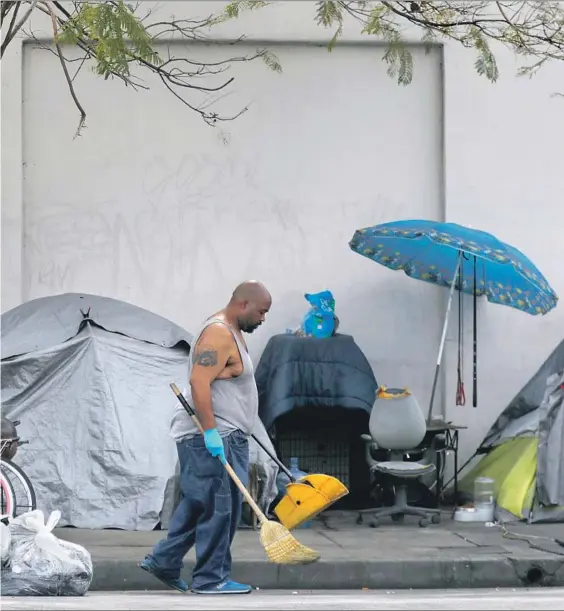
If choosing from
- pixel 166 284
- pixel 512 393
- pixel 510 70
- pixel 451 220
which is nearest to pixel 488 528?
pixel 512 393

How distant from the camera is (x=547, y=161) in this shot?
37.4 ft

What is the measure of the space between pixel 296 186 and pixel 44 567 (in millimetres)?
5448

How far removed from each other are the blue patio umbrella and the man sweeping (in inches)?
128

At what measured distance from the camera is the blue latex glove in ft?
21.8

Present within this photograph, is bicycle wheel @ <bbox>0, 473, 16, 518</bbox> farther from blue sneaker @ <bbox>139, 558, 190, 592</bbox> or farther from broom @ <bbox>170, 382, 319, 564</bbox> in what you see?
broom @ <bbox>170, 382, 319, 564</bbox>

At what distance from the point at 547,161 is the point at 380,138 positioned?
1.64 meters

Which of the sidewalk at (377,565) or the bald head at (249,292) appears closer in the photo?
the bald head at (249,292)

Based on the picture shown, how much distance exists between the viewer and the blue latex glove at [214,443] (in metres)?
6.64

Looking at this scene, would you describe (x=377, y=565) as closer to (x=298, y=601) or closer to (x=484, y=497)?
(x=298, y=601)

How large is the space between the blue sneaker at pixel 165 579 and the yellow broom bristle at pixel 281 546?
1.85 ft

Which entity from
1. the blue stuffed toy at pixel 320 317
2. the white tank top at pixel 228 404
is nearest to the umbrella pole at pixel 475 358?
the blue stuffed toy at pixel 320 317

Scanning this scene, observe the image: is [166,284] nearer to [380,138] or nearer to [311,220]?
[311,220]

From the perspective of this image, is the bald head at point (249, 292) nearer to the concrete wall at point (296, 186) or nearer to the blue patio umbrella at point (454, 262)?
the blue patio umbrella at point (454, 262)

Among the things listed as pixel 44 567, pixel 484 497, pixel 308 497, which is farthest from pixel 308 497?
pixel 484 497
